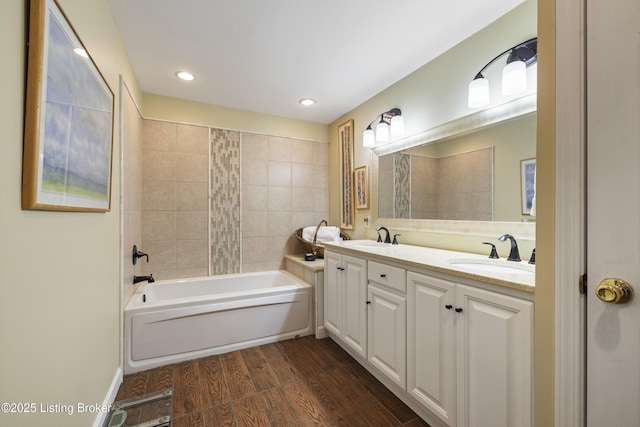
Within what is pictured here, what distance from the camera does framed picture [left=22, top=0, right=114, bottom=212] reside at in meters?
0.79

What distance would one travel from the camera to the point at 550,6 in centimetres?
85

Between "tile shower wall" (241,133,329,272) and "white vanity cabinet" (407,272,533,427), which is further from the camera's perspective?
"tile shower wall" (241,133,329,272)

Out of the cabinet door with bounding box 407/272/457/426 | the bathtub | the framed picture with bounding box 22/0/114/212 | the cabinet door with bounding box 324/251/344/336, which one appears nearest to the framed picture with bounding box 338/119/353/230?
the cabinet door with bounding box 324/251/344/336

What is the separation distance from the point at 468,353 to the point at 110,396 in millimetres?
2037

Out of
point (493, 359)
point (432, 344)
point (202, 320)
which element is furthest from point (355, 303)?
point (202, 320)

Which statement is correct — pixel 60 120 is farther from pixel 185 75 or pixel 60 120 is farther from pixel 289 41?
pixel 185 75

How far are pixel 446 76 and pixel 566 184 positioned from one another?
145 centimetres

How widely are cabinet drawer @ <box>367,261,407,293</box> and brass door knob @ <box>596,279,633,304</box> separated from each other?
859 millimetres

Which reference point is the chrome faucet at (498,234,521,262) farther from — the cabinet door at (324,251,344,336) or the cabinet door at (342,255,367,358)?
the cabinet door at (324,251,344,336)

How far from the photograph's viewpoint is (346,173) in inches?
123

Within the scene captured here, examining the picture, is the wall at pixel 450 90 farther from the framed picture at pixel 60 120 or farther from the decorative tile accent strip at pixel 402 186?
the framed picture at pixel 60 120

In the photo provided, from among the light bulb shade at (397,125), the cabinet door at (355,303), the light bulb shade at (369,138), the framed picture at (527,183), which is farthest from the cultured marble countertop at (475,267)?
the light bulb shade at (369,138)

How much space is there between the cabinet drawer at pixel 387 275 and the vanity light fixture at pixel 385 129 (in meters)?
1.23

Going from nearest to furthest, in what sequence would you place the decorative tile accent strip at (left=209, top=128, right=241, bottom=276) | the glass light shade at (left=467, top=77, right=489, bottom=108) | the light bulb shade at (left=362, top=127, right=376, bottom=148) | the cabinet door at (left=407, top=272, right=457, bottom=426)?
the cabinet door at (left=407, top=272, right=457, bottom=426) → the glass light shade at (left=467, top=77, right=489, bottom=108) → the light bulb shade at (left=362, top=127, right=376, bottom=148) → the decorative tile accent strip at (left=209, top=128, right=241, bottom=276)
